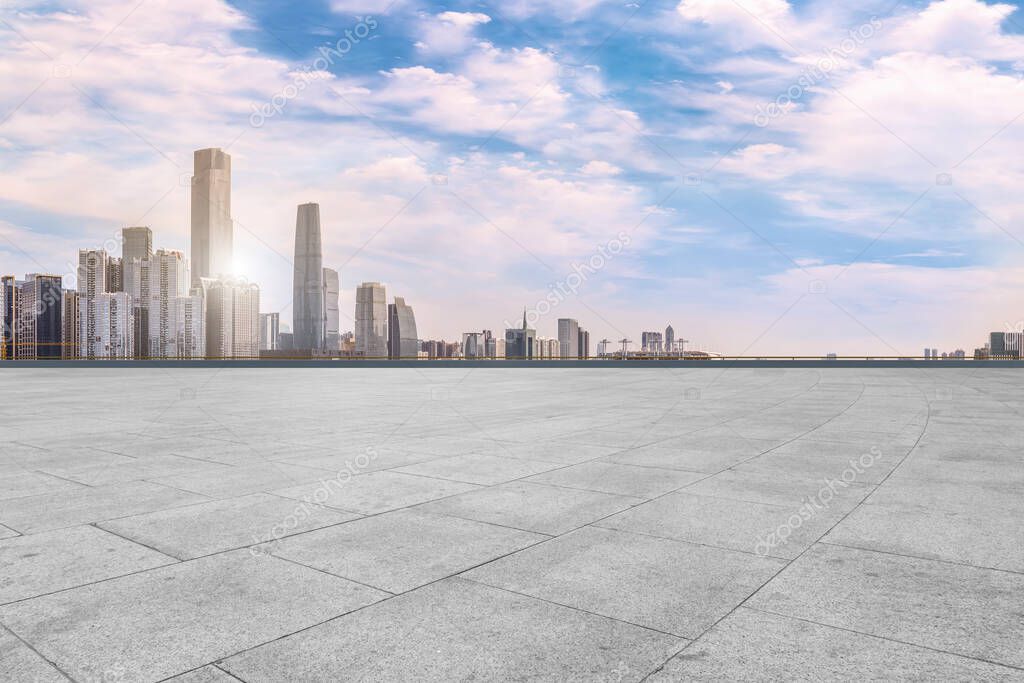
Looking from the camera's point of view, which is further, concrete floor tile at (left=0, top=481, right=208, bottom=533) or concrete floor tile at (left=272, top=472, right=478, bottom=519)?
concrete floor tile at (left=272, top=472, right=478, bottom=519)

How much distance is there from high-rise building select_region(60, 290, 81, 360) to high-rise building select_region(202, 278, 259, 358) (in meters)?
14.8

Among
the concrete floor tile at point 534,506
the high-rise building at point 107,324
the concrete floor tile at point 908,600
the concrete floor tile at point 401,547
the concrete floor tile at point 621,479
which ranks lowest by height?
the concrete floor tile at point 908,600

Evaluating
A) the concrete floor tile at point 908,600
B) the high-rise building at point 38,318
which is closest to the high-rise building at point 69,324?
the high-rise building at point 38,318

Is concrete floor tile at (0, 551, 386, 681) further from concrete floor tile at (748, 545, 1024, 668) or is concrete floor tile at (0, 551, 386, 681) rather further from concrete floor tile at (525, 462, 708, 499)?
concrete floor tile at (525, 462, 708, 499)

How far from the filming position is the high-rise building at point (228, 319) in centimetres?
8669

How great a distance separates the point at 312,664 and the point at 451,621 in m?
0.85

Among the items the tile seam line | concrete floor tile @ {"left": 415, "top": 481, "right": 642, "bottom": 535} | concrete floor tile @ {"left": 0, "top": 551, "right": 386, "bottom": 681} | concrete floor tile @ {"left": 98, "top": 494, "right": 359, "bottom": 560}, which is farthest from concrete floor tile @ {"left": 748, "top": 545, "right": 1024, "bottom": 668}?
concrete floor tile @ {"left": 98, "top": 494, "right": 359, "bottom": 560}

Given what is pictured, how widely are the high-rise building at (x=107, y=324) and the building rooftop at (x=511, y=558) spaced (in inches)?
3052

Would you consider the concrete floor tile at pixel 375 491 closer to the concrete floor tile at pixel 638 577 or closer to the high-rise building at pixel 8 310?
the concrete floor tile at pixel 638 577

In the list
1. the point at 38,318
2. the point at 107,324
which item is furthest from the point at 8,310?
the point at 107,324

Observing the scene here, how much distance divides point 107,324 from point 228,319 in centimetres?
1926

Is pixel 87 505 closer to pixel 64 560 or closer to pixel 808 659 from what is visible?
pixel 64 560

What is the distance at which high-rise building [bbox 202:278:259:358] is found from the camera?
284 ft

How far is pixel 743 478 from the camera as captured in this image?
25.9 feet
